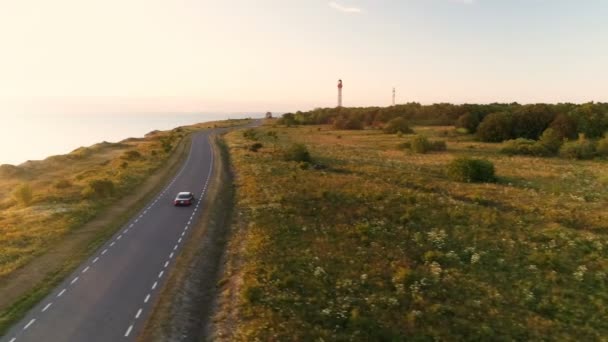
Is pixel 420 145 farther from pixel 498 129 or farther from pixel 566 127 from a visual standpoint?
pixel 566 127

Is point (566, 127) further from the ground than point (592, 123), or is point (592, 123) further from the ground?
point (592, 123)

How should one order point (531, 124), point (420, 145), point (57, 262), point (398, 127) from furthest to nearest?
point (398, 127)
point (531, 124)
point (420, 145)
point (57, 262)

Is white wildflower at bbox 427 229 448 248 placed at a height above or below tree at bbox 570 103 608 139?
below

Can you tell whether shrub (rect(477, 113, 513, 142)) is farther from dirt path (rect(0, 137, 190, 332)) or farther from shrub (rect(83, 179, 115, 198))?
shrub (rect(83, 179, 115, 198))

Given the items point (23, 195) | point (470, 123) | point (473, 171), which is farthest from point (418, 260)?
point (470, 123)

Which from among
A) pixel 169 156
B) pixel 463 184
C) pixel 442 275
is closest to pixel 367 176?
pixel 463 184

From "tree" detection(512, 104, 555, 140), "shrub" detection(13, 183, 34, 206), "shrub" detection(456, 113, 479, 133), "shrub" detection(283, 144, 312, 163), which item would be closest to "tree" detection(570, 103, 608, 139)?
"tree" detection(512, 104, 555, 140)

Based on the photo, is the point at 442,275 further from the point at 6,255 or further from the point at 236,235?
the point at 6,255
